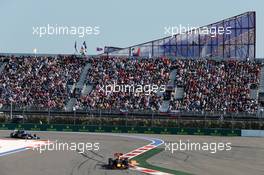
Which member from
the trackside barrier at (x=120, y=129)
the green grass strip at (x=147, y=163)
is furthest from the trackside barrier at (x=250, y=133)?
the green grass strip at (x=147, y=163)

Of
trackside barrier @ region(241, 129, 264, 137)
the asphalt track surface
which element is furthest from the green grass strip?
trackside barrier @ region(241, 129, 264, 137)

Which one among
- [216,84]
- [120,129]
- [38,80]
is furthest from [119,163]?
[38,80]

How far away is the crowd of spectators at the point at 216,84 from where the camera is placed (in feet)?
181

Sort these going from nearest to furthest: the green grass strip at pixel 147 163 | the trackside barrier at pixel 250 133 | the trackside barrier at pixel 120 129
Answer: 1. the green grass strip at pixel 147 163
2. the trackside barrier at pixel 120 129
3. the trackside barrier at pixel 250 133

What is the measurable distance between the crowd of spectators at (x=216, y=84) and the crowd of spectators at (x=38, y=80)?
1332 centimetres

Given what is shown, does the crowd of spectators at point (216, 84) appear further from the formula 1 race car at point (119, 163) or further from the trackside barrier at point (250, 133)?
the formula 1 race car at point (119, 163)

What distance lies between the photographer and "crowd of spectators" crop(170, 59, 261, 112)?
5516 cm

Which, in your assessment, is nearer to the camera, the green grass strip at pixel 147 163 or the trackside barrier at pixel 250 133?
the green grass strip at pixel 147 163

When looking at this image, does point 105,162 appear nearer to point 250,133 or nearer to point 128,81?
point 250,133

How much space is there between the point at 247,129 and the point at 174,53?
795 inches

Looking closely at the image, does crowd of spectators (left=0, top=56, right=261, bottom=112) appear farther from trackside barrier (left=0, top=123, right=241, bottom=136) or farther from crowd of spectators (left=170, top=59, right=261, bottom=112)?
trackside barrier (left=0, top=123, right=241, bottom=136)

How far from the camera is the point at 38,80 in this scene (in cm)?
6259

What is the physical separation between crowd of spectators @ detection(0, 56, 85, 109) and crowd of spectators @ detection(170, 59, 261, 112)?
1332 centimetres

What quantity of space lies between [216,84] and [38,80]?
71.1 feet
